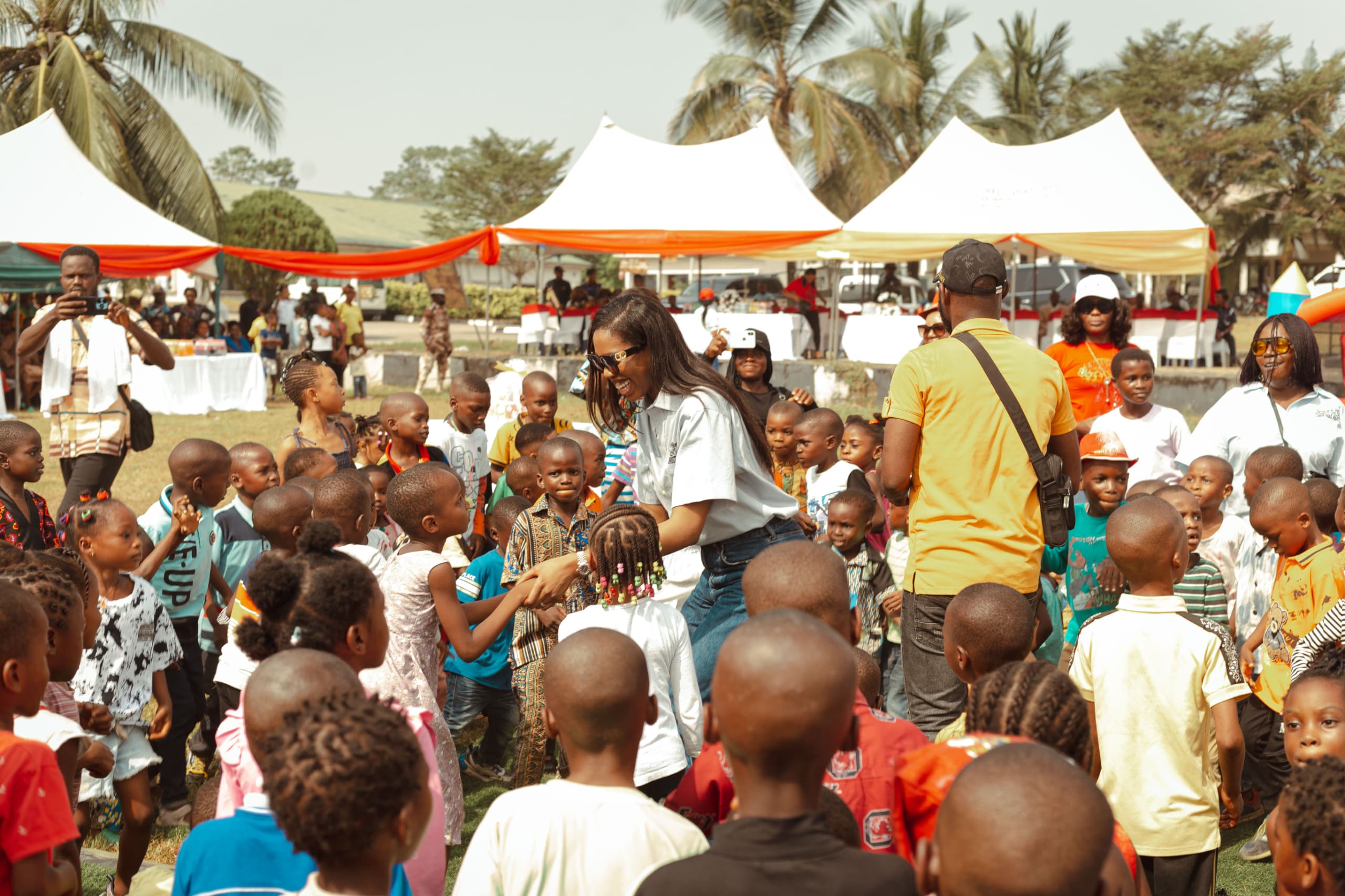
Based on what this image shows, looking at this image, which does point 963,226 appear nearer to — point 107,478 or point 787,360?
point 787,360

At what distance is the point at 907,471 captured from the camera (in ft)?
11.8

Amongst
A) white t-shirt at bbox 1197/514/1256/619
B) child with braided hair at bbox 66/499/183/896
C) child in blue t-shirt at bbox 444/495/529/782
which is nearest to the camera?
child with braided hair at bbox 66/499/183/896

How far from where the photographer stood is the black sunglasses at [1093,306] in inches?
265

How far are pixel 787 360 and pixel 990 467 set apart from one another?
1437cm

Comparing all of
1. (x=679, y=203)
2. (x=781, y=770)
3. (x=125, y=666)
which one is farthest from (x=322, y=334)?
(x=781, y=770)

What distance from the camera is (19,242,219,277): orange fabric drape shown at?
15.5 metres

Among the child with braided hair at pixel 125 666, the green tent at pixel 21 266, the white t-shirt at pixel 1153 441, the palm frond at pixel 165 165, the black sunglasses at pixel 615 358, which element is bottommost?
the child with braided hair at pixel 125 666

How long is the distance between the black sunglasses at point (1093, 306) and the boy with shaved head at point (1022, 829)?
536 cm

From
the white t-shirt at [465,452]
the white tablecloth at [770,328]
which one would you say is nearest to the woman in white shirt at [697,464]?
the white t-shirt at [465,452]

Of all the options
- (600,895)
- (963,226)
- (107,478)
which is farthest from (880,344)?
(600,895)

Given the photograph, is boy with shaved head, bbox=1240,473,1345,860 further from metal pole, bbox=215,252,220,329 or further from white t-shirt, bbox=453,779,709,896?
metal pole, bbox=215,252,220,329

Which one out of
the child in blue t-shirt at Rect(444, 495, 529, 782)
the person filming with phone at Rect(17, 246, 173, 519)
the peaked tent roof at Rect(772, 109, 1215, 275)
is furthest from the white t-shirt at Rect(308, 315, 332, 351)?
the child in blue t-shirt at Rect(444, 495, 529, 782)

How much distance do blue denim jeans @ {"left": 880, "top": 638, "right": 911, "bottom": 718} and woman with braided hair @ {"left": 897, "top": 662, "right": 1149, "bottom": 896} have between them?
2630mm

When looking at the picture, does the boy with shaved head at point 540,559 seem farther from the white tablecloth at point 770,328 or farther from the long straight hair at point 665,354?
the white tablecloth at point 770,328
